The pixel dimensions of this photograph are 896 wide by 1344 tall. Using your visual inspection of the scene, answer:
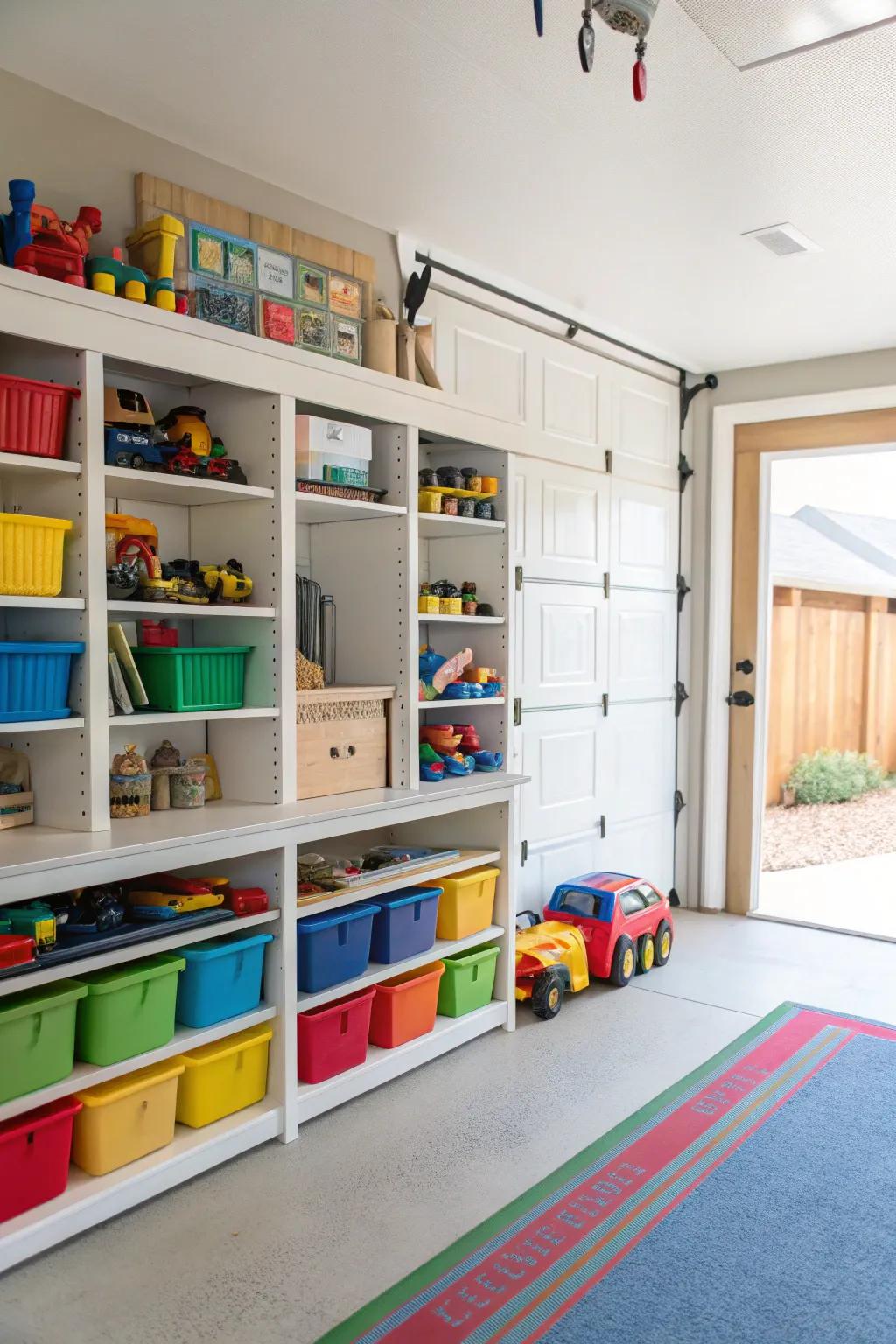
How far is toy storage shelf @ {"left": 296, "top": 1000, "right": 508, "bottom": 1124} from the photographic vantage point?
2.71m

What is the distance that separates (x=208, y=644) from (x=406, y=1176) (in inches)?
56.5

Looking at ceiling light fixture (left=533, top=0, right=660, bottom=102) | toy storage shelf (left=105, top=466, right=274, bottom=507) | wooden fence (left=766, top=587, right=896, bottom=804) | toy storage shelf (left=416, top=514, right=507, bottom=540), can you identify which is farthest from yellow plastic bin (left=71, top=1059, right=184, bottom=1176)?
wooden fence (left=766, top=587, right=896, bottom=804)

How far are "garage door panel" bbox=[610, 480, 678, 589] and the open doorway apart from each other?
1558 mm

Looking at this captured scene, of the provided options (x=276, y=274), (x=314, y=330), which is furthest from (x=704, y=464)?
(x=276, y=274)

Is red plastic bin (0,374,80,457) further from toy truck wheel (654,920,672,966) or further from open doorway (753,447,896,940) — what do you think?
open doorway (753,447,896,940)

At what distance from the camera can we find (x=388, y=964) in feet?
9.75

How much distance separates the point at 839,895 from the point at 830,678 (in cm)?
259

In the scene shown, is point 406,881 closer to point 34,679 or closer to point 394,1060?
point 394,1060

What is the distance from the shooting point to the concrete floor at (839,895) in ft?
15.7

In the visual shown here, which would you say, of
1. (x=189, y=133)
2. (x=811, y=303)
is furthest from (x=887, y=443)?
(x=189, y=133)

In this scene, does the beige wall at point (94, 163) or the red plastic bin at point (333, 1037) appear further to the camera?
the red plastic bin at point (333, 1037)

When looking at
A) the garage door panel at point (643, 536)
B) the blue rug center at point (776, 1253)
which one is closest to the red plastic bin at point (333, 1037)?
the blue rug center at point (776, 1253)

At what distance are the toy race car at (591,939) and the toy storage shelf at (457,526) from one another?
1.41 meters

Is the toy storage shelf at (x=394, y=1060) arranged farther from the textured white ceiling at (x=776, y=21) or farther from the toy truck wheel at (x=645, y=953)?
the textured white ceiling at (x=776, y=21)
